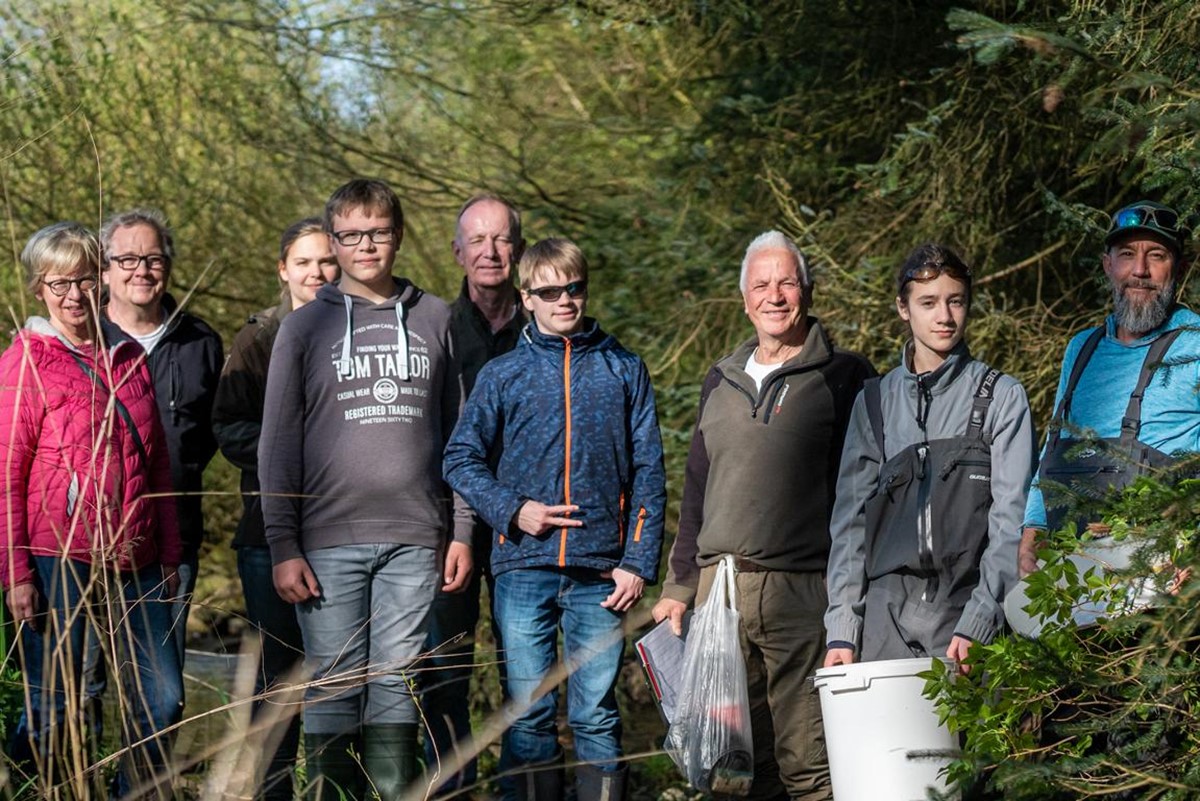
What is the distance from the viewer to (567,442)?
504 centimetres

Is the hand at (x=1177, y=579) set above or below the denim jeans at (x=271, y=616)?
above

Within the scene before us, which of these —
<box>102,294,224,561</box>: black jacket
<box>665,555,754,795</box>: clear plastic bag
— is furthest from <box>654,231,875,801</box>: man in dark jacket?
<box>102,294,224,561</box>: black jacket

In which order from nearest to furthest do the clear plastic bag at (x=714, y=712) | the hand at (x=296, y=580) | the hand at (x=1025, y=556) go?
1. the hand at (x=1025, y=556)
2. the clear plastic bag at (x=714, y=712)
3. the hand at (x=296, y=580)

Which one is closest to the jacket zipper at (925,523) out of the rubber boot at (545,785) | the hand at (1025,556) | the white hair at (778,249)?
the hand at (1025,556)

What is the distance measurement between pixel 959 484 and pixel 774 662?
0.89 metres

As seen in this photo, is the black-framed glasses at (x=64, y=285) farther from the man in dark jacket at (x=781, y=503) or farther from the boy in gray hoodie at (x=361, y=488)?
the man in dark jacket at (x=781, y=503)

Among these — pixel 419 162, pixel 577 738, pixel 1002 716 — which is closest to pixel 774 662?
pixel 577 738

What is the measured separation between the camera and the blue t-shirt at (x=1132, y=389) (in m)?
4.16

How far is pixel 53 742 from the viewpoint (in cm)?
294

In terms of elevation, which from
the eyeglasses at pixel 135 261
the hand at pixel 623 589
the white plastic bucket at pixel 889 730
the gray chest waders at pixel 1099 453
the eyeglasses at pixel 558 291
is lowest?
the white plastic bucket at pixel 889 730

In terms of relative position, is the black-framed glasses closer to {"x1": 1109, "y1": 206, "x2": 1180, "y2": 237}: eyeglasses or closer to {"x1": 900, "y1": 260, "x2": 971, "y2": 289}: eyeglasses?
{"x1": 900, "y1": 260, "x2": 971, "y2": 289}: eyeglasses

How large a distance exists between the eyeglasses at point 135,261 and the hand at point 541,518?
161 centimetres

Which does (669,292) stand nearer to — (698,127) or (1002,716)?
(698,127)

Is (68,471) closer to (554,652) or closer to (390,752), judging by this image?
(390,752)
